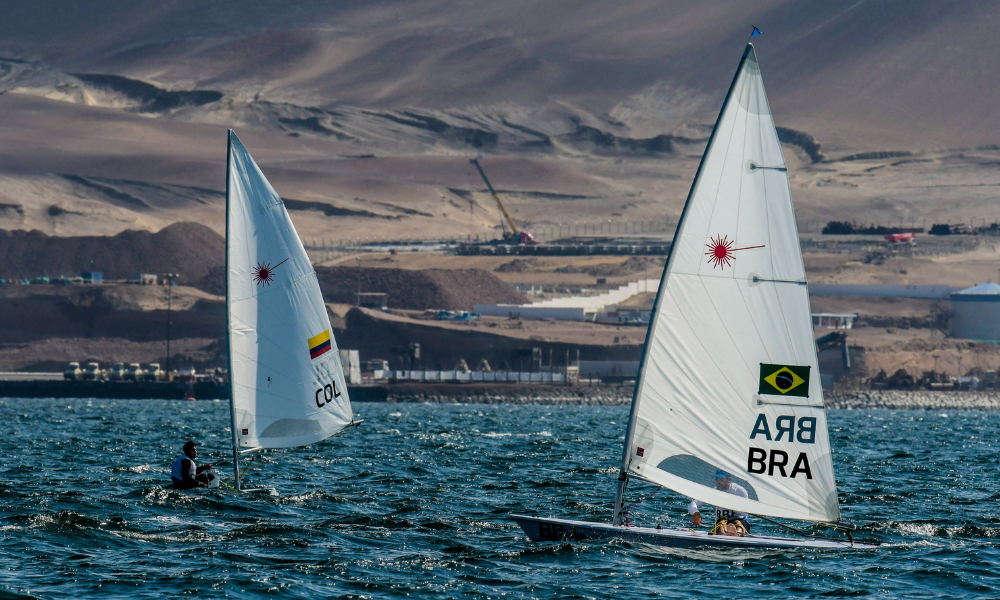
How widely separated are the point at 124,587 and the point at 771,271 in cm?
1285

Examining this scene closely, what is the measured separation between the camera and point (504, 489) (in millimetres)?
41094

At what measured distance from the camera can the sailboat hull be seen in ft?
88.9

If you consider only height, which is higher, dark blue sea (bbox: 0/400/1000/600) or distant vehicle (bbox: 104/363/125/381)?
distant vehicle (bbox: 104/363/125/381)

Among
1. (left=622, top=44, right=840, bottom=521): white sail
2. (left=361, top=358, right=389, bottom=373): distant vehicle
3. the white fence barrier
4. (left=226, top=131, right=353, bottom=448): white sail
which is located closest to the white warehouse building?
the white fence barrier

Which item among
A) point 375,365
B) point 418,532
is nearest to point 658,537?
point 418,532

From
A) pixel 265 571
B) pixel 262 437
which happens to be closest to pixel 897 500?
pixel 262 437

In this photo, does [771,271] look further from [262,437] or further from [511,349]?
[511,349]

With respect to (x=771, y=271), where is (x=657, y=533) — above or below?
below

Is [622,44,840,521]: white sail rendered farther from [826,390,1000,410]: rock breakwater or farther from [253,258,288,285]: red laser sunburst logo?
[826,390,1000,410]: rock breakwater

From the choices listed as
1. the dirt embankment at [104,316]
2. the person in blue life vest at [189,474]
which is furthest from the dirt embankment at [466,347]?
the person in blue life vest at [189,474]

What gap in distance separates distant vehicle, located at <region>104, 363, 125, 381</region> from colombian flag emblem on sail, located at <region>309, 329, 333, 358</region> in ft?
380

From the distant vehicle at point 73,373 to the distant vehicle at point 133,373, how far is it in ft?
15.3

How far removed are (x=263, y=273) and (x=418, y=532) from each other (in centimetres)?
798

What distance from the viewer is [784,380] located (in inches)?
1028
